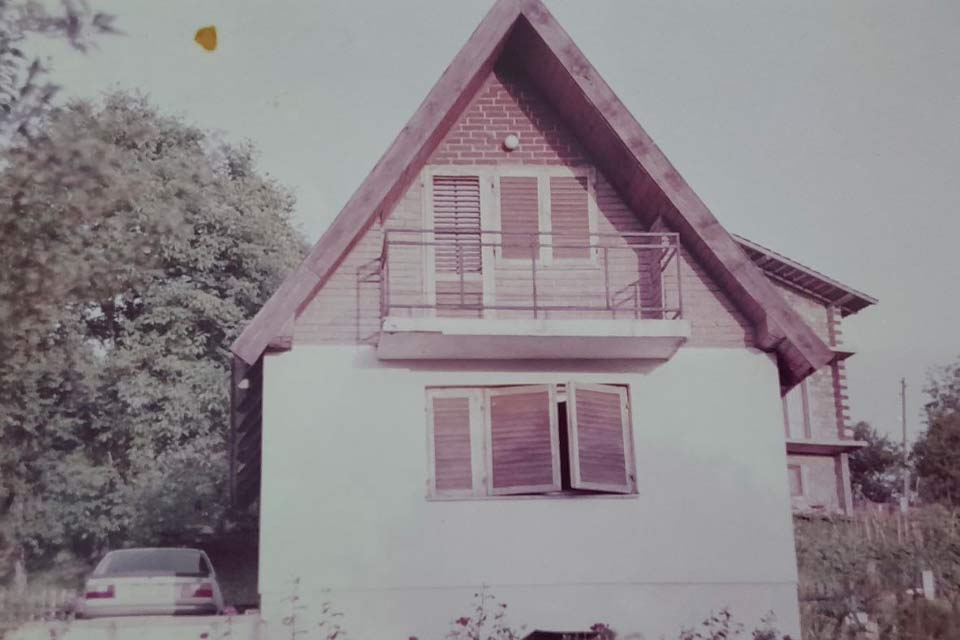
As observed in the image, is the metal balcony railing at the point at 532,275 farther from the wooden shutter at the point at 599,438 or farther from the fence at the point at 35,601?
the fence at the point at 35,601

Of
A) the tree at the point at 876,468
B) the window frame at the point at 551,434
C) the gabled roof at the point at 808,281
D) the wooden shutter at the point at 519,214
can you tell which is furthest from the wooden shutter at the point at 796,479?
the window frame at the point at 551,434

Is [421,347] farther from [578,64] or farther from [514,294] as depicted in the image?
[578,64]

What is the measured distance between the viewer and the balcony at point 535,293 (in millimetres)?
12398

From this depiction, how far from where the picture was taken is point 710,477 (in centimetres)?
1278

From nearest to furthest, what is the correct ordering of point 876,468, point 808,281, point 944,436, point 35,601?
point 35,601
point 944,436
point 808,281
point 876,468

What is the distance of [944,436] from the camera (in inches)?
1010

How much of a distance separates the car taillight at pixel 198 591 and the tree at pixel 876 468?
30563 mm

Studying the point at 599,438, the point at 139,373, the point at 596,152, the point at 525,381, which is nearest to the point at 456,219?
the point at 596,152

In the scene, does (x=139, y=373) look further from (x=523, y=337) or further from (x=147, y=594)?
(x=523, y=337)

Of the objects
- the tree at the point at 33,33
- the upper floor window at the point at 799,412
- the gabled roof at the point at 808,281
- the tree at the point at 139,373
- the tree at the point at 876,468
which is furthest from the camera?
the tree at the point at 876,468

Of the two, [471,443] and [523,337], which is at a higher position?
[523,337]

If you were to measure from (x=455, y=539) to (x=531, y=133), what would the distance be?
4771 millimetres

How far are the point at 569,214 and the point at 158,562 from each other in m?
7.15

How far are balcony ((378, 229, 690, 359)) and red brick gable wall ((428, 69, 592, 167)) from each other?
0.94 meters
